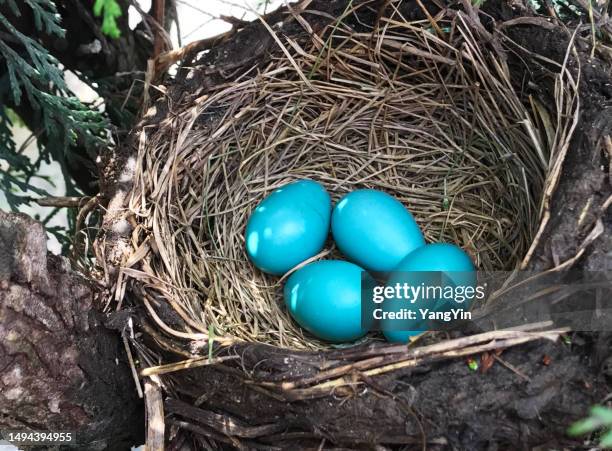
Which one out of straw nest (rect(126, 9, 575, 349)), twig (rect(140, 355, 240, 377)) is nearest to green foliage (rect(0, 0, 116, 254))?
straw nest (rect(126, 9, 575, 349))

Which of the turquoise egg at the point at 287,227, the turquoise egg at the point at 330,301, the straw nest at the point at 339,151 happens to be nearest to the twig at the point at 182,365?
the straw nest at the point at 339,151

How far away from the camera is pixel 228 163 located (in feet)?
6.16

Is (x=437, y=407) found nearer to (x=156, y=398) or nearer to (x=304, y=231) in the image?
(x=156, y=398)

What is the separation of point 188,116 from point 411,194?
0.67m

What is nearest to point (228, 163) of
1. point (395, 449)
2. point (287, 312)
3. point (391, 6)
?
point (287, 312)

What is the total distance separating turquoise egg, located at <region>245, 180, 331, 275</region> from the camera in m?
1.72

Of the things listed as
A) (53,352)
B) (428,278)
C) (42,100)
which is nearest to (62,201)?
(42,100)

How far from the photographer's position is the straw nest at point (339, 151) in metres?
1.65

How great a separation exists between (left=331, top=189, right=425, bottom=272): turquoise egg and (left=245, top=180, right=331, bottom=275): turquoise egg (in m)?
0.07

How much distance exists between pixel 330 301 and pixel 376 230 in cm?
23

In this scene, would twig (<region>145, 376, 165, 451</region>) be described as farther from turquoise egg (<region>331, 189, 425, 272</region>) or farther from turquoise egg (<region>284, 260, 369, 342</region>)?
turquoise egg (<region>331, 189, 425, 272</region>)

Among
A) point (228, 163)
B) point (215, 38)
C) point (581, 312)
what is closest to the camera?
point (581, 312)

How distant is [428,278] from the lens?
153cm

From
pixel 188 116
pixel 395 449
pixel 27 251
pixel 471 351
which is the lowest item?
pixel 395 449
